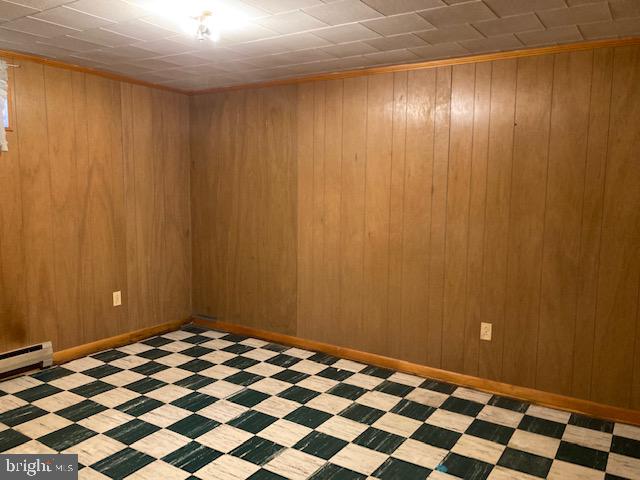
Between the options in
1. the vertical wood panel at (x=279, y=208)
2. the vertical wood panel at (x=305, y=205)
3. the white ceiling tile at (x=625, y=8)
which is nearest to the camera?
the white ceiling tile at (x=625, y=8)

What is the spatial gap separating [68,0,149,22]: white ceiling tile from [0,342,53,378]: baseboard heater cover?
2321mm

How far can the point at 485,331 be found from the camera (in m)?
3.31

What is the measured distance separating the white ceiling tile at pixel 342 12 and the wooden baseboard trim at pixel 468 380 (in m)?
2.36

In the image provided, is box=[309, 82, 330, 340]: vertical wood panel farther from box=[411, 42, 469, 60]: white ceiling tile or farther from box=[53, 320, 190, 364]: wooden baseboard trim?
box=[53, 320, 190, 364]: wooden baseboard trim

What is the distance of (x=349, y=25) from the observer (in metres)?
2.61

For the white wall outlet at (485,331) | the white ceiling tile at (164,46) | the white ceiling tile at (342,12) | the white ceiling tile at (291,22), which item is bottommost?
the white wall outlet at (485,331)

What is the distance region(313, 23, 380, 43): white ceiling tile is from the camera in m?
2.65

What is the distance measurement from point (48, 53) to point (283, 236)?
212 centimetres

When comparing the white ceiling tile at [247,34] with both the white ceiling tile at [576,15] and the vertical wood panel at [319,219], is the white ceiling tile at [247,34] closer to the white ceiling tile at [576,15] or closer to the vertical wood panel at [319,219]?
the vertical wood panel at [319,219]

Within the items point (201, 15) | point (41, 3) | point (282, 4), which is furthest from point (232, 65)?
point (41, 3)

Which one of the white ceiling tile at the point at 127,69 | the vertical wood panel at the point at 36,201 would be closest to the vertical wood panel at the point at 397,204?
the white ceiling tile at the point at 127,69

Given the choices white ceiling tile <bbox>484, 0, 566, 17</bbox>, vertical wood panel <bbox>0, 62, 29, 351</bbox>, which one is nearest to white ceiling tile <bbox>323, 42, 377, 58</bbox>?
white ceiling tile <bbox>484, 0, 566, 17</bbox>

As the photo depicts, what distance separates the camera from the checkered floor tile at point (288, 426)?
93.4 inches

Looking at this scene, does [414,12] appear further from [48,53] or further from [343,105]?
[48,53]
